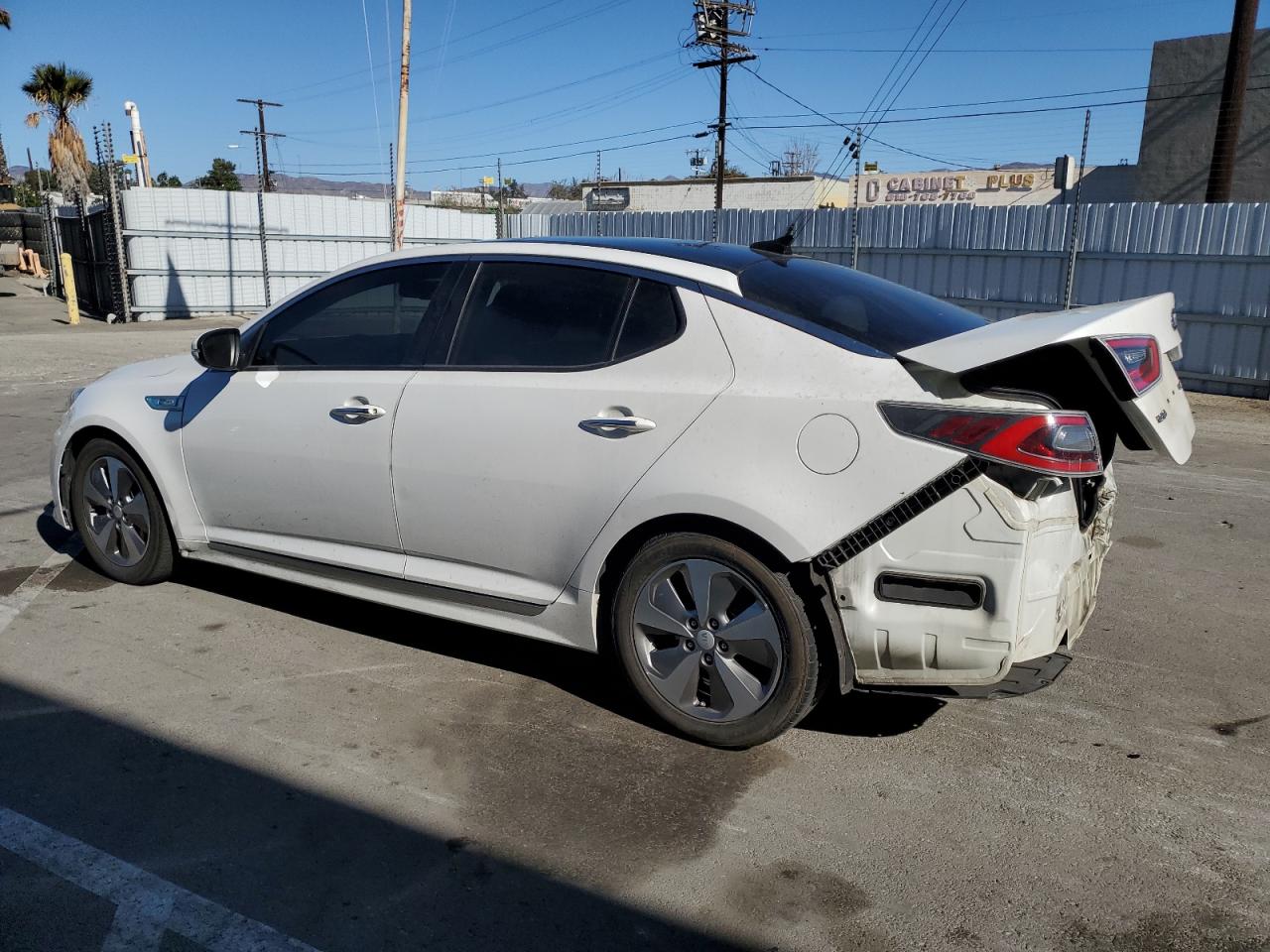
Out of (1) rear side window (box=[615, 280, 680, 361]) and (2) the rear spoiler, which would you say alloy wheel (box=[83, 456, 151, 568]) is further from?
(2) the rear spoiler

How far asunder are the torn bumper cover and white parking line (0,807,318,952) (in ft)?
5.93

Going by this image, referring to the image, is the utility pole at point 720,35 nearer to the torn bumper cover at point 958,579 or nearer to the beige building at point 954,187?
the beige building at point 954,187

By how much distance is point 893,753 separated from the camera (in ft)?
11.7

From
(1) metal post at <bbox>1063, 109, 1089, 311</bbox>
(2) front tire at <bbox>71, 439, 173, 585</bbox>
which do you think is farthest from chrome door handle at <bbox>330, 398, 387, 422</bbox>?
(1) metal post at <bbox>1063, 109, 1089, 311</bbox>

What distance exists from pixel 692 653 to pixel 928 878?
3.41ft

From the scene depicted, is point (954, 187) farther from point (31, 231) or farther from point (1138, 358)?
point (1138, 358)

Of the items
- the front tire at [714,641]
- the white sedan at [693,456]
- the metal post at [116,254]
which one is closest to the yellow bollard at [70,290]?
the metal post at [116,254]

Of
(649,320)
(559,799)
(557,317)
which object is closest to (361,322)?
(557,317)

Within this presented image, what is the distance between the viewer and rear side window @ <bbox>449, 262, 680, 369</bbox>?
3.65 meters

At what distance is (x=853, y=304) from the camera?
3.68 m

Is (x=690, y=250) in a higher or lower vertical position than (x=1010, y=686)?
higher

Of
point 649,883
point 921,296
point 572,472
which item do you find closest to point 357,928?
point 649,883

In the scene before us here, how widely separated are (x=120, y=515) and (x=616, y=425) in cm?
290

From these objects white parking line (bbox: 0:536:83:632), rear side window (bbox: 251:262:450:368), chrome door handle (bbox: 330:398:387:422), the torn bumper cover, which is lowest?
white parking line (bbox: 0:536:83:632)
